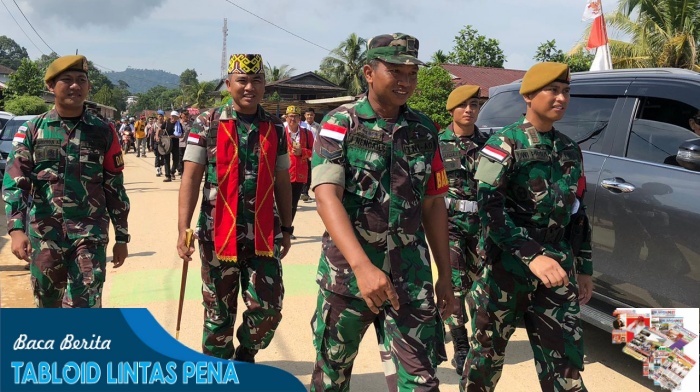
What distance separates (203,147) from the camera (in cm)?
375

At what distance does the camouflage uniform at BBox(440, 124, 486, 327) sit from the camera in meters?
4.55

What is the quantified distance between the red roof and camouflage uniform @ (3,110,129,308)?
26.6m

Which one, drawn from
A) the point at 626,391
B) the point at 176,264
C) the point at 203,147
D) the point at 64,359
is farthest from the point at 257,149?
the point at 176,264

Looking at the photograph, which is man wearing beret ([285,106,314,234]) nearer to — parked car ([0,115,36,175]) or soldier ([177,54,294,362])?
soldier ([177,54,294,362])

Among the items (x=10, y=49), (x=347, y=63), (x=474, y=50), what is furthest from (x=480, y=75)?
(x=10, y=49)

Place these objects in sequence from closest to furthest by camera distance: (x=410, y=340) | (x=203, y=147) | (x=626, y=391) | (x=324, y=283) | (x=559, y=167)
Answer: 1. (x=410, y=340)
2. (x=324, y=283)
3. (x=559, y=167)
4. (x=203, y=147)
5. (x=626, y=391)

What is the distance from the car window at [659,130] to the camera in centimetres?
408

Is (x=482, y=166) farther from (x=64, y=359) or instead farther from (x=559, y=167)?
(x=64, y=359)

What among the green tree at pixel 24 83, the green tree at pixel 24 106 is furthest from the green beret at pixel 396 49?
the green tree at pixel 24 83

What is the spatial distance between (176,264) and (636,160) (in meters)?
5.26

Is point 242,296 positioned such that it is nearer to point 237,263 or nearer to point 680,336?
point 237,263

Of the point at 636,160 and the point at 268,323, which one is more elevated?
the point at 636,160

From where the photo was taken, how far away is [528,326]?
3.21 metres

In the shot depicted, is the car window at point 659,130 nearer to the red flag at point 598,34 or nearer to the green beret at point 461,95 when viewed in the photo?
the green beret at point 461,95
